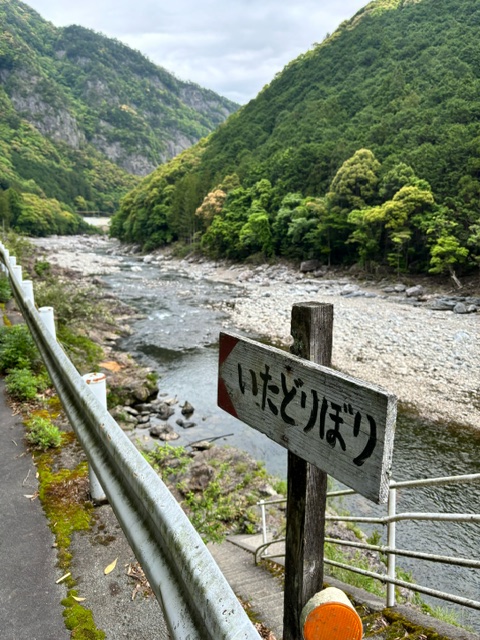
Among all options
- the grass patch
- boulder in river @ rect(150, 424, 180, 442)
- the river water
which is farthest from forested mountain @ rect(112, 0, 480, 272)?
the grass patch

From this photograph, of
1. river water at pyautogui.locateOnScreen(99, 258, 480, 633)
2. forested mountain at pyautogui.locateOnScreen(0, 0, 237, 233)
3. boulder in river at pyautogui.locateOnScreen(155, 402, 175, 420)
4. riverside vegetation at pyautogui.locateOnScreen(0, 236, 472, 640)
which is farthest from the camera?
forested mountain at pyautogui.locateOnScreen(0, 0, 237, 233)

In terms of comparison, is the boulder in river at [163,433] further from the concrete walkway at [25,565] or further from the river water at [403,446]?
the concrete walkway at [25,565]

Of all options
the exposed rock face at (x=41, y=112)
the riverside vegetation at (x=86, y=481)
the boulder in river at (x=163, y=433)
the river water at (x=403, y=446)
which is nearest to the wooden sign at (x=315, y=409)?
the riverside vegetation at (x=86, y=481)

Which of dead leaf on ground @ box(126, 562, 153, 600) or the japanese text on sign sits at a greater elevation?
the japanese text on sign

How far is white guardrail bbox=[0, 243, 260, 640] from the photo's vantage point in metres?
0.89

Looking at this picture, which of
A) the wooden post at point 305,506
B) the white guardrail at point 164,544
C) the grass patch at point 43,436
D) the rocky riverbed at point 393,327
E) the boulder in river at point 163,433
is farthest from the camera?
the rocky riverbed at point 393,327

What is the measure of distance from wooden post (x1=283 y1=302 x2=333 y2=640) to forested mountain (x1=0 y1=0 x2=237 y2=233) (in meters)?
65.5

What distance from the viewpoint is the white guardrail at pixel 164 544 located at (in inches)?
35.0

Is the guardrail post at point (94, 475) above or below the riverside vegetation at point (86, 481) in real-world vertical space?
above

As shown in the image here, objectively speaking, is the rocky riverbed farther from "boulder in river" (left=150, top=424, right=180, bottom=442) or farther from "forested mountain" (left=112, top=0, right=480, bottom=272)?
"boulder in river" (left=150, top=424, right=180, bottom=442)

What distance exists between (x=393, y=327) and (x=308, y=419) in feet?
54.1

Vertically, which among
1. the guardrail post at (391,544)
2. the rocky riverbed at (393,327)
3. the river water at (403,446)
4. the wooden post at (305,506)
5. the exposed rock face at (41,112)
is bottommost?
the river water at (403,446)

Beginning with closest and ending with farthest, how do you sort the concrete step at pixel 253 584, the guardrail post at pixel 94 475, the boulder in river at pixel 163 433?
the guardrail post at pixel 94 475
the concrete step at pixel 253 584
the boulder in river at pixel 163 433

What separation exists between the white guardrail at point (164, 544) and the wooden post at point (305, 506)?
372 millimetres
